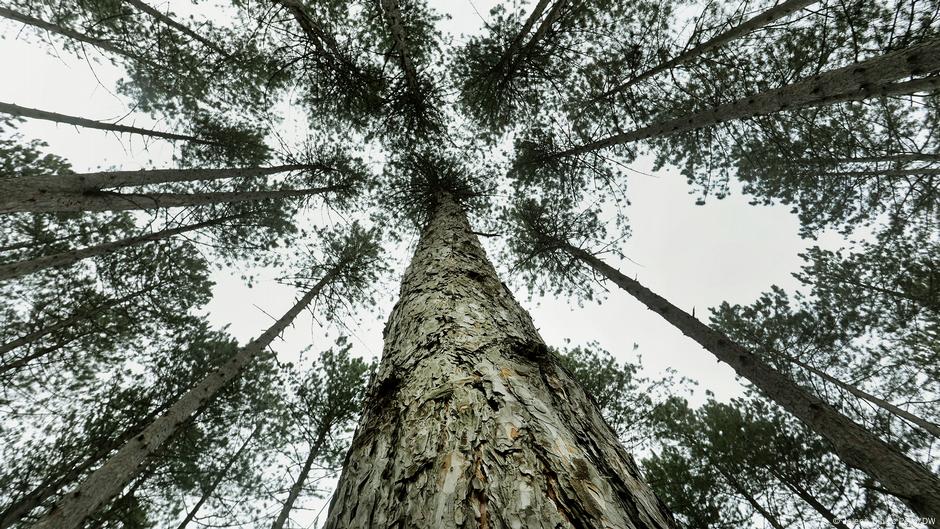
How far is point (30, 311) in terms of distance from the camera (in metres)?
7.07

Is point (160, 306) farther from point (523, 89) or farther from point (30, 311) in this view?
point (523, 89)

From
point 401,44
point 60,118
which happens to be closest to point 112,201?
point 60,118

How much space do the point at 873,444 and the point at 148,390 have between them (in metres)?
11.2

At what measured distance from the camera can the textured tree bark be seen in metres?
0.88

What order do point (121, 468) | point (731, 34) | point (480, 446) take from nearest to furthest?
point (480, 446) → point (121, 468) → point (731, 34)

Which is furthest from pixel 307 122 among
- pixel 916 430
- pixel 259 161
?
pixel 916 430

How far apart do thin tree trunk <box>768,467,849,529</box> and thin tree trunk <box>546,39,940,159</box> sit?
282 inches

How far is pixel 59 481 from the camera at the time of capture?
19.5ft

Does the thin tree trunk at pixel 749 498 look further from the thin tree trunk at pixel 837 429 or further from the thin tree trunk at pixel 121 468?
the thin tree trunk at pixel 121 468

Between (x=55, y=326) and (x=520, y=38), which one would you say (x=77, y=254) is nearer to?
(x=55, y=326)

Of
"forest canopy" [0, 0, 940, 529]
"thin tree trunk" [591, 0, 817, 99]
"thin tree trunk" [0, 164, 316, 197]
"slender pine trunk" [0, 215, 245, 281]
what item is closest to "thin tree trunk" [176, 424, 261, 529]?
"forest canopy" [0, 0, 940, 529]

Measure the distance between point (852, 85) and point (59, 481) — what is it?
1211 centimetres

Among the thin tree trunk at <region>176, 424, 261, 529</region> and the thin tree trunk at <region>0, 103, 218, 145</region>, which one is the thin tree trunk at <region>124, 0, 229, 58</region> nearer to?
the thin tree trunk at <region>0, 103, 218, 145</region>

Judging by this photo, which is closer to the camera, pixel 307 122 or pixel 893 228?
pixel 893 228
